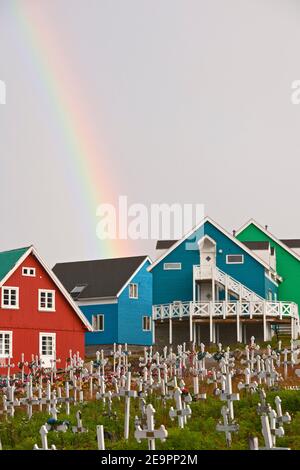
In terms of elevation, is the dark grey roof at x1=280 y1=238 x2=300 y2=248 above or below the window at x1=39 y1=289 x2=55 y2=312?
above

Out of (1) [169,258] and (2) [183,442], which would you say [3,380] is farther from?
(1) [169,258]

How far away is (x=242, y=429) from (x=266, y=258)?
119ft

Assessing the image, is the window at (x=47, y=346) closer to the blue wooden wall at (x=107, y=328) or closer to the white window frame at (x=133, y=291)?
the blue wooden wall at (x=107, y=328)

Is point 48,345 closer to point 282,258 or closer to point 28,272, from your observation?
point 28,272

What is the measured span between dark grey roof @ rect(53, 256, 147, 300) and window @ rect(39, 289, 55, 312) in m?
13.0

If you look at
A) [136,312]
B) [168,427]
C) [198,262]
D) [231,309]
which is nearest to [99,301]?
[136,312]

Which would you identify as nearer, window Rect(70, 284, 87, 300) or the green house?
the green house

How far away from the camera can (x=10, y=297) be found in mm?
41594

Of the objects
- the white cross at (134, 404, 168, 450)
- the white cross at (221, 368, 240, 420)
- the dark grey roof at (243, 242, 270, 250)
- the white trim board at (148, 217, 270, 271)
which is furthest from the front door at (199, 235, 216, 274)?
the white cross at (134, 404, 168, 450)

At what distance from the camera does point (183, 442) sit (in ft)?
52.9

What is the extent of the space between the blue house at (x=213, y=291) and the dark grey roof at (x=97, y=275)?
4.75m

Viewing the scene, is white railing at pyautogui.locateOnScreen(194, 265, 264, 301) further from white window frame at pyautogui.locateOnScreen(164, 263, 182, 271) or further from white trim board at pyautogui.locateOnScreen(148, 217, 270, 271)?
white trim board at pyautogui.locateOnScreen(148, 217, 270, 271)

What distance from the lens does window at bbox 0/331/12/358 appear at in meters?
40.6
